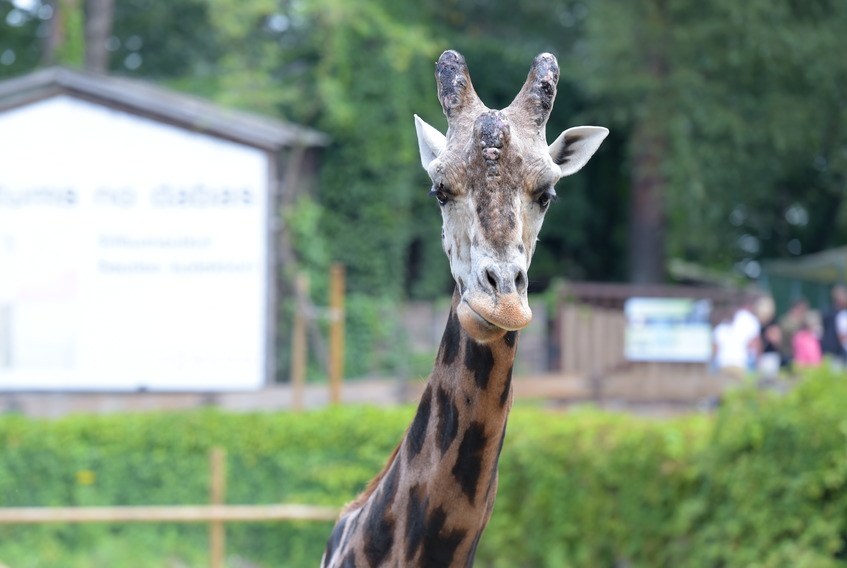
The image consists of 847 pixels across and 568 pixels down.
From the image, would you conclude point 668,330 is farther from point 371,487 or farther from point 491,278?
point 491,278

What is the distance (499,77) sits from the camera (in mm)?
23547

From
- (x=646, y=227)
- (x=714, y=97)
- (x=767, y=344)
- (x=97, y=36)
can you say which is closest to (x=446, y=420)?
(x=767, y=344)

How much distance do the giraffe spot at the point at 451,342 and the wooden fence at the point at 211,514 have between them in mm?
7112

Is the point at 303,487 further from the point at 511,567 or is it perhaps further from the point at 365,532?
the point at 365,532

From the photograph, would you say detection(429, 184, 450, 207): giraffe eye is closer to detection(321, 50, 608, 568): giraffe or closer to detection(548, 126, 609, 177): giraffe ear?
detection(321, 50, 608, 568): giraffe

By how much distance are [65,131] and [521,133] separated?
9928 mm

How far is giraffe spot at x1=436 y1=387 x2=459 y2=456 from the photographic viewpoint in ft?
10.2

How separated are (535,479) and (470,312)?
6.99m

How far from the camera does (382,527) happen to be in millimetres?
3336

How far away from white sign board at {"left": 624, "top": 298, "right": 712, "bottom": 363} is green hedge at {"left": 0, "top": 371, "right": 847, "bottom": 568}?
5.58 meters

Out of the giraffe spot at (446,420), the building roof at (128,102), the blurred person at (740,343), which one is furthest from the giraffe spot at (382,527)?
the blurred person at (740,343)

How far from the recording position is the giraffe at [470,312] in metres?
2.77

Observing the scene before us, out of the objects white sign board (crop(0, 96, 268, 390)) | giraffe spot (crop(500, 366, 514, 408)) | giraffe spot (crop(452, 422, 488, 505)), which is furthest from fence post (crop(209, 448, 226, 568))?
giraffe spot (crop(500, 366, 514, 408))

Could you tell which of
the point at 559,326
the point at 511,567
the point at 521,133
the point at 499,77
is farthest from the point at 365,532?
the point at 499,77
